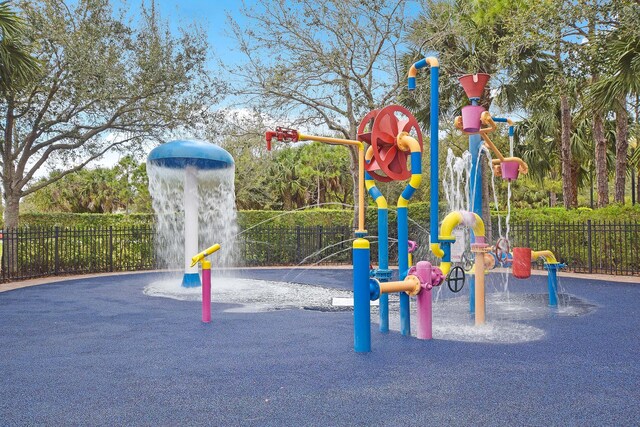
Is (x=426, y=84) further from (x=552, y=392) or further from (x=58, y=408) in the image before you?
(x=58, y=408)

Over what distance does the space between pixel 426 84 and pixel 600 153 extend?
617cm

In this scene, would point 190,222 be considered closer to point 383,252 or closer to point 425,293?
point 383,252

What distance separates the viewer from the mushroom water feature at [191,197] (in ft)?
35.3

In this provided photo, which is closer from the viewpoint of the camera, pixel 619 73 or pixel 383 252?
pixel 383 252

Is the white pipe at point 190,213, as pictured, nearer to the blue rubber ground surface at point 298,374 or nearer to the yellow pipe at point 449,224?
the blue rubber ground surface at point 298,374

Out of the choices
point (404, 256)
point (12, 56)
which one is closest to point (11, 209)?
point (12, 56)

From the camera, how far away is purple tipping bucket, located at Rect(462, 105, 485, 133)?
6.63 metres

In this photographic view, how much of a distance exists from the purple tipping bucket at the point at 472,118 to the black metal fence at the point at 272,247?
525cm

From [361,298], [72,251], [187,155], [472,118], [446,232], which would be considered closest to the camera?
[361,298]

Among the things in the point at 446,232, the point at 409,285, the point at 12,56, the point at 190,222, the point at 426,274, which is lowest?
the point at 409,285

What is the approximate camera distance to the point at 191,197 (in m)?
11.3

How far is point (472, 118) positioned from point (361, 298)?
2.86 meters

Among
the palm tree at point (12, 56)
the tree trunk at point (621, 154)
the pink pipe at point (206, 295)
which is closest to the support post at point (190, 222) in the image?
the pink pipe at point (206, 295)

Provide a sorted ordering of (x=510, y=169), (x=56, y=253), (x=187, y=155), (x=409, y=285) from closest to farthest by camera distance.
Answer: (x=409, y=285), (x=510, y=169), (x=187, y=155), (x=56, y=253)
